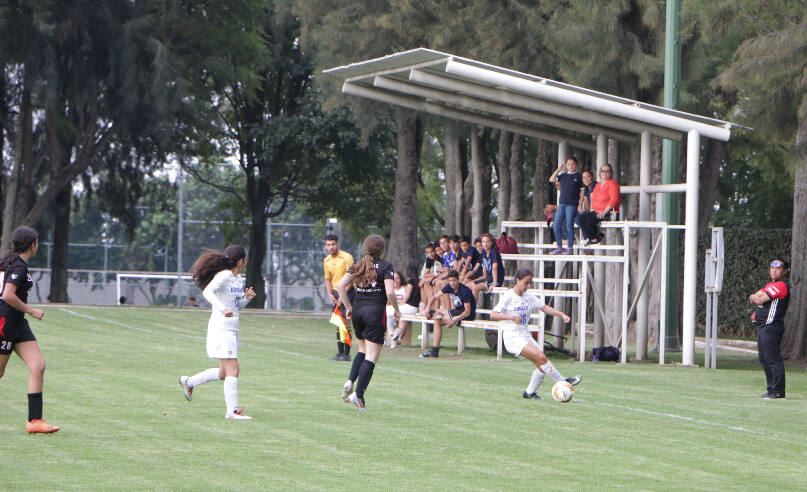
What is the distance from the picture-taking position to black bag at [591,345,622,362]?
70.3 feet

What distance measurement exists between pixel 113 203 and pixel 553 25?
70.6 ft

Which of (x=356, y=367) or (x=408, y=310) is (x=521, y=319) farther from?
(x=408, y=310)

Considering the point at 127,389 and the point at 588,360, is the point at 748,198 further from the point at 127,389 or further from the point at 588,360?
the point at 127,389

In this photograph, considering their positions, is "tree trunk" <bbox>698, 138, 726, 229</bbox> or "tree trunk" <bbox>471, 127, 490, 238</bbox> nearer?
"tree trunk" <bbox>698, 138, 726, 229</bbox>

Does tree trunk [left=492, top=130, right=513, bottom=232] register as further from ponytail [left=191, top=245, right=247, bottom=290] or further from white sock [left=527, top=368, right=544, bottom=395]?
ponytail [left=191, top=245, right=247, bottom=290]

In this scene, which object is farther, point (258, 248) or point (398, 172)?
point (258, 248)

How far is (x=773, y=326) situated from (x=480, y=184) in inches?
715

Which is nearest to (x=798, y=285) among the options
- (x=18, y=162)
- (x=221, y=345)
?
(x=221, y=345)

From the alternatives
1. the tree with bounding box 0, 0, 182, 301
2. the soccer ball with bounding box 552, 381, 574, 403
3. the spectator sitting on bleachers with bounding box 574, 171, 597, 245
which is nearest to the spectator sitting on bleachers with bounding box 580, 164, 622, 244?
the spectator sitting on bleachers with bounding box 574, 171, 597, 245

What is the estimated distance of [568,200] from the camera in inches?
844

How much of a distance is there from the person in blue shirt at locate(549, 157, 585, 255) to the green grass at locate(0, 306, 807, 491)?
3.28m

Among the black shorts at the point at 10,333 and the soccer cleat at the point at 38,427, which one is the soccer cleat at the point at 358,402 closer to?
the soccer cleat at the point at 38,427

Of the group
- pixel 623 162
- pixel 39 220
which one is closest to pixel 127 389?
pixel 623 162

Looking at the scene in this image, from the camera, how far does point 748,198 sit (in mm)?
40812
